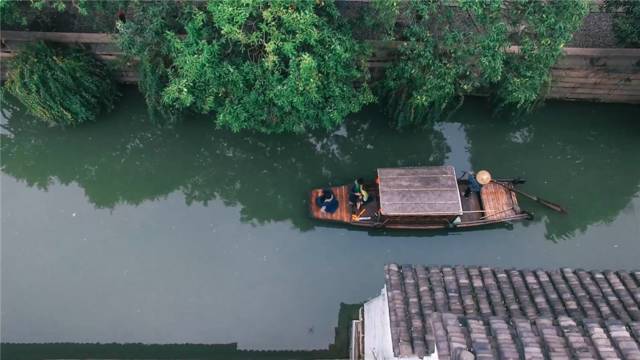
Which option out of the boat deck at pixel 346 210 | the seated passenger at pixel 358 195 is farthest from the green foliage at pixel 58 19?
the seated passenger at pixel 358 195

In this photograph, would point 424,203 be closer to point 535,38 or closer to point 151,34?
point 535,38

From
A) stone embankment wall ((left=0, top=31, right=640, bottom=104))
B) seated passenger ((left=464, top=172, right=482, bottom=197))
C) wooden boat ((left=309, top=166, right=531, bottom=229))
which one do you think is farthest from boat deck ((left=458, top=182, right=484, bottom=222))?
stone embankment wall ((left=0, top=31, right=640, bottom=104))

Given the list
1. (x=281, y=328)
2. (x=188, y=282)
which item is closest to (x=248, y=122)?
(x=188, y=282)

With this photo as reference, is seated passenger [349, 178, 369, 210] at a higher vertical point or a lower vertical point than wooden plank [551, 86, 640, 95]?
lower

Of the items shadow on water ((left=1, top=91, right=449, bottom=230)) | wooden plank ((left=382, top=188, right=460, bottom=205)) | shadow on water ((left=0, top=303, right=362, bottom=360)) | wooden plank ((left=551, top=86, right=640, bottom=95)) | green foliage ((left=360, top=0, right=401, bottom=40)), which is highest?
wooden plank ((left=551, top=86, right=640, bottom=95))

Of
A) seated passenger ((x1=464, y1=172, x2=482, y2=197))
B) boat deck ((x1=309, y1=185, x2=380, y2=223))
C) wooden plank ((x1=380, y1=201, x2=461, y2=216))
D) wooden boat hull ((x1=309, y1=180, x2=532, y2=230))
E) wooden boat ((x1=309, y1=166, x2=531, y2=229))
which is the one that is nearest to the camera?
wooden plank ((x1=380, y1=201, x2=461, y2=216))

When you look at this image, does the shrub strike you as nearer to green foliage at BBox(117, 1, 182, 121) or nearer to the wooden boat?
green foliage at BBox(117, 1, 182, 121)

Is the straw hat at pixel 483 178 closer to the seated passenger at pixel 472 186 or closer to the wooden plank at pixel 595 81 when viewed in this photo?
the seated passenger at pixel 472 186

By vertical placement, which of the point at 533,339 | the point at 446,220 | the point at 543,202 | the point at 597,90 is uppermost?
the point at 597,90

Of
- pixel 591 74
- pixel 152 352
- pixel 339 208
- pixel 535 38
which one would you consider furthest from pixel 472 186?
pixel 152 352
